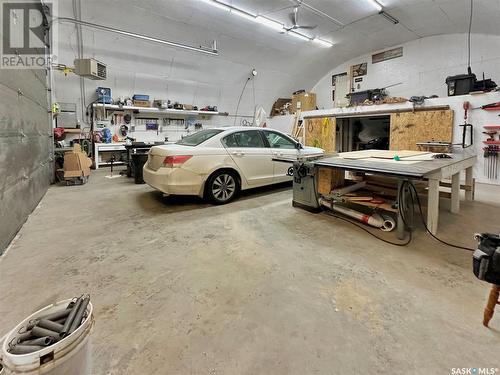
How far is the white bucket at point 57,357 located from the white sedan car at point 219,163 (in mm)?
2626

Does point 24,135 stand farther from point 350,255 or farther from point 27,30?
point 350,255

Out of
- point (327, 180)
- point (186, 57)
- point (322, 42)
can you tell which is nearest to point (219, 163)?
point (327, 180)

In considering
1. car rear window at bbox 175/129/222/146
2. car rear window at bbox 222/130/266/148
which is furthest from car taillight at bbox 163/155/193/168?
car rear window at bbox 222/130/266/148

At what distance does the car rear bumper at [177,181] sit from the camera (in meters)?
3.51

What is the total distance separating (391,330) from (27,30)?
19.3 feet

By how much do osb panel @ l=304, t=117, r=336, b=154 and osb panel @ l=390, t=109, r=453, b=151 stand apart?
1888 mm

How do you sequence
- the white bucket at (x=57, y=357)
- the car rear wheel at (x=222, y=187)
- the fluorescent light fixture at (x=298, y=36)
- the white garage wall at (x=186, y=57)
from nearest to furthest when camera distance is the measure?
the white bucket at (x=57, y=357), the car rear wheel at (x=222, y=187), the white garage wall at (x=186, y=57), the fluorescent light fixture at (x=298, y=36)

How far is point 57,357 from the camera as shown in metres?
0.84

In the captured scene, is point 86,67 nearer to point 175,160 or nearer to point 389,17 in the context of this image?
point 175,160

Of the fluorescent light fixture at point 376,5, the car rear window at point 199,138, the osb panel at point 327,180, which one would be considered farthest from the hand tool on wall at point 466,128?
the car rear window at point 199,138

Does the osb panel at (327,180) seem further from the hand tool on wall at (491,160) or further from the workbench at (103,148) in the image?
the workbench at (103,148)

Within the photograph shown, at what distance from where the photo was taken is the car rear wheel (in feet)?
12.7

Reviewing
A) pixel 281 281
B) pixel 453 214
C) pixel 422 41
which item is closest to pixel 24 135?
pixel 281 281

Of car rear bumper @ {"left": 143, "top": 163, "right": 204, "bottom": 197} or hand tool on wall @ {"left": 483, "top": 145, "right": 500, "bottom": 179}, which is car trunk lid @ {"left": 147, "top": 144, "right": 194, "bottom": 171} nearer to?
car rear bumper @ {"left": 143, "top": 163, "right": 204, "bottom": 197}
